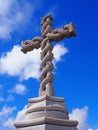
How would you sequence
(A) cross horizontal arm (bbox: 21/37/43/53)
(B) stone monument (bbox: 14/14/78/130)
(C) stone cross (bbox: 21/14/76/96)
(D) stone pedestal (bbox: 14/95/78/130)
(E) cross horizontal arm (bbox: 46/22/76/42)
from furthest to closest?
(A) cross horizontal arm (bbox: 21/37/43/53), (E) cross horizontal arm (bbox: 46/22/76/42), (C) stone cross (bbox: 21/14/76/96), (B) stone monument (bbox: 14/14/78/130), (D) stone pedestal (bbox: 14/95/78/130)

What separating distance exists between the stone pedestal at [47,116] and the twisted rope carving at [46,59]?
755mm

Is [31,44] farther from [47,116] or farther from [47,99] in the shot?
[47,116]

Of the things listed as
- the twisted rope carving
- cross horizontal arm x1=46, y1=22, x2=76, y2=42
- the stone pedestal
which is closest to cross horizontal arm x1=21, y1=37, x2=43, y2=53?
the twisted rope carving

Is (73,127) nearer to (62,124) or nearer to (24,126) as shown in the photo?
(62,124)

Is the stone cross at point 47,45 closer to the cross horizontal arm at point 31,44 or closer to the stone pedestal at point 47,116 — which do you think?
the cross horizontal arm at point 31,44

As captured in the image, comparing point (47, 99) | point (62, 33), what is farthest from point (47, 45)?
point (47, 99)

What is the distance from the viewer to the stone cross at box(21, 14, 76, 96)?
931 centimetres

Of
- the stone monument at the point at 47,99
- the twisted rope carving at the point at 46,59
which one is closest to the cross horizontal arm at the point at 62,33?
the stone monument at the point at 47,99

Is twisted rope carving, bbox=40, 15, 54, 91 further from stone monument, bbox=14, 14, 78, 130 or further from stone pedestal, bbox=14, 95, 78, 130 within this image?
stone pedestal, bbox=14, 95, 78, 130

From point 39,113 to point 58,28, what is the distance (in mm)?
3544

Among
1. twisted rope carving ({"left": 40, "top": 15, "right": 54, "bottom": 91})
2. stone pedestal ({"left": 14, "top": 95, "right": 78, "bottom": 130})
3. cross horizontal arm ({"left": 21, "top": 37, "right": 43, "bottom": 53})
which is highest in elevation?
cross horizontal arm ({"left": 21, "top": 37, "right": 43, "bottom": 53})

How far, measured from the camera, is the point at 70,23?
9977mm

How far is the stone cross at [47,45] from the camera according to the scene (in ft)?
30.6

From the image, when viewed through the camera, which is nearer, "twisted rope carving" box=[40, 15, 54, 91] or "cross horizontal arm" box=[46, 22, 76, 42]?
"twisted rope carving" box=[40, 15, 54, 91]
